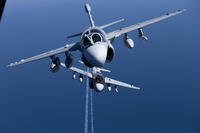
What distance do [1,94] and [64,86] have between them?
87.2ft

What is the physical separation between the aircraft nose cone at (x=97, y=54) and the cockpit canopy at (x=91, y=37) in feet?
2.35

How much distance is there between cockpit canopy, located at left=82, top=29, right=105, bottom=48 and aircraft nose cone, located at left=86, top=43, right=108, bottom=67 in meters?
0.72

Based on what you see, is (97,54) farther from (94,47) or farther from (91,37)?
(91,37)

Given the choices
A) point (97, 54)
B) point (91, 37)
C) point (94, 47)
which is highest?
point (91, 37)

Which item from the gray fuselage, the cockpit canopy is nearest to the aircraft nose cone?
the gray fuselage

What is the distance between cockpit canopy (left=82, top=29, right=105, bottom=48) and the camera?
2902 cm

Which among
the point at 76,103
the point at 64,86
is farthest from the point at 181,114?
the point at 64,86

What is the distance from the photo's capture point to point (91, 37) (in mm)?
29109

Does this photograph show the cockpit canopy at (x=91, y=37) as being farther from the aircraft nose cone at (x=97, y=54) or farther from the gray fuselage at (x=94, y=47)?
the aircraft nose cone at (x=97, y=54)

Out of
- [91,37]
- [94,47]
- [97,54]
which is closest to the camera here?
[97,54]

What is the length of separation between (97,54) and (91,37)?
2346 mm

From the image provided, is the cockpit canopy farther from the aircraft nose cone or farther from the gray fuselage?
the aircraft nose cone

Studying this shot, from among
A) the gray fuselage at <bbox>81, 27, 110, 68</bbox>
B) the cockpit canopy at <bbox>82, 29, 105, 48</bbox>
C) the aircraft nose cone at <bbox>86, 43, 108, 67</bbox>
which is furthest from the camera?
the cockpit canopy at <bbox>82, 29, 105, 48</bbox>

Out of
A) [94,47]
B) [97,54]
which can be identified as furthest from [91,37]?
[97,54]
